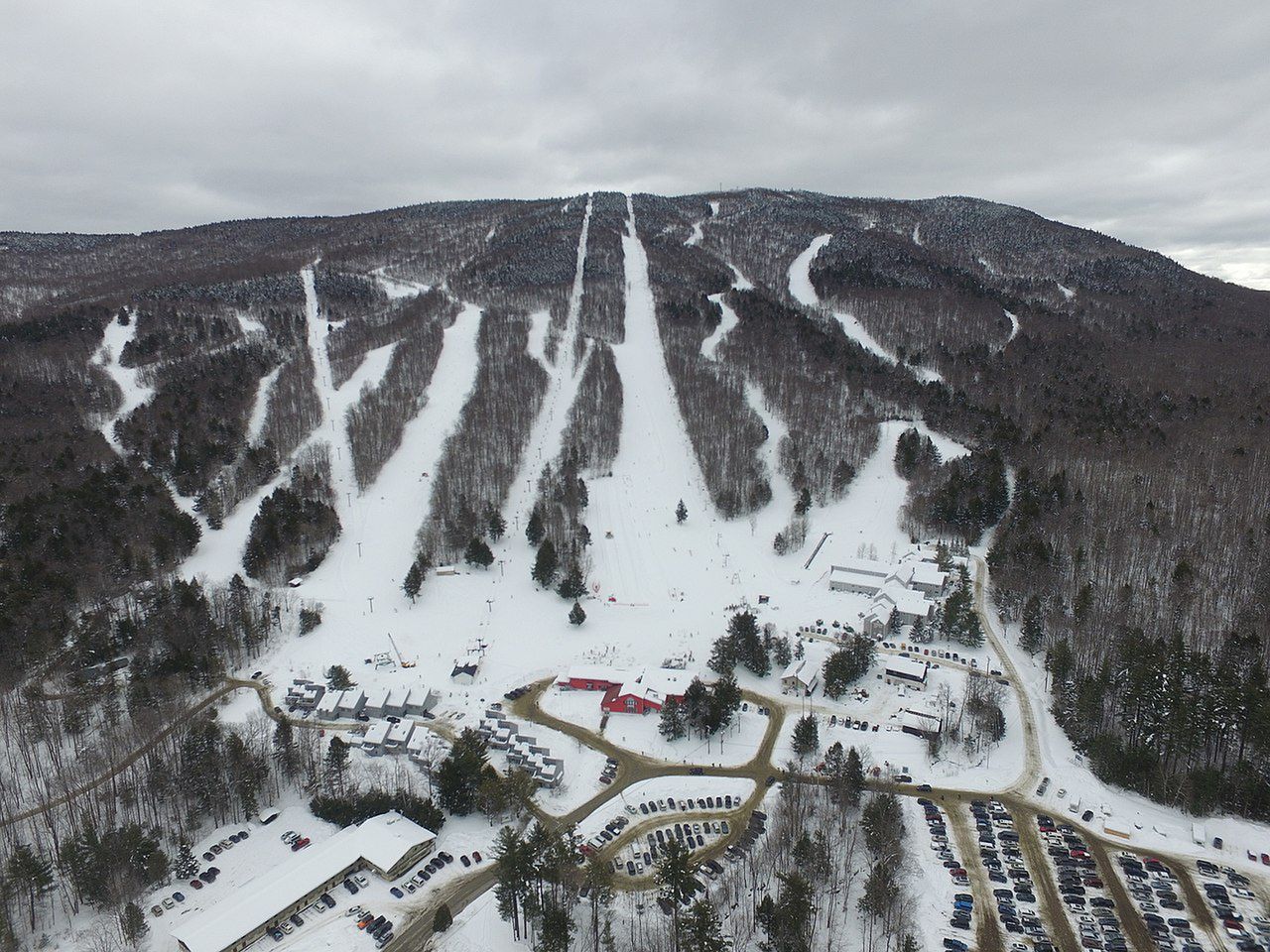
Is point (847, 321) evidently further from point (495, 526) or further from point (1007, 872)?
point (1007, 872)

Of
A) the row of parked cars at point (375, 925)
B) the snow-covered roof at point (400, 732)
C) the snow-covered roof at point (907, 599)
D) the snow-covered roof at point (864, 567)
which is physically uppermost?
the snow-covered roof at point (864, 567)

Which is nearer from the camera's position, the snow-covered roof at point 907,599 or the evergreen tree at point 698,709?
the evergreen tree at point 698,709

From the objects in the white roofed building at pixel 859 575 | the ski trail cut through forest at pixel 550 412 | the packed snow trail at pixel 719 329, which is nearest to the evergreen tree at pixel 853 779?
the white roofed building at pixel 859 575

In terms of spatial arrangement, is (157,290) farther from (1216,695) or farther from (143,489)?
(1216,695)

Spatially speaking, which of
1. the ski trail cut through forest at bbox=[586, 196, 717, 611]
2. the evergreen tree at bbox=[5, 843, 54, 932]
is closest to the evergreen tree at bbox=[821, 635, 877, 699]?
the ski trail cut through forest at bbox=[586, 196, 717, 611]

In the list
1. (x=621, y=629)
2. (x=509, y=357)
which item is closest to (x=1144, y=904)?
(x=621, y=629)

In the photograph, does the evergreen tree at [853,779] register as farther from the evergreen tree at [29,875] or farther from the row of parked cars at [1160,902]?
the evergreen tree at [29,875]

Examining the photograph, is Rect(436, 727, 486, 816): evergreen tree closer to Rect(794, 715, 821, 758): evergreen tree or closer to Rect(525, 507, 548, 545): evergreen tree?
Rect(794, 715, 821, 758): evergreen tree
